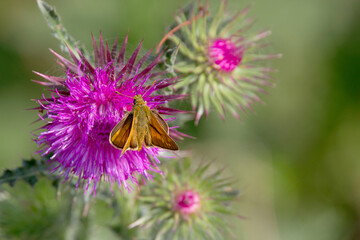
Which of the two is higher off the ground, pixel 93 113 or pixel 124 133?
pixel 93 113

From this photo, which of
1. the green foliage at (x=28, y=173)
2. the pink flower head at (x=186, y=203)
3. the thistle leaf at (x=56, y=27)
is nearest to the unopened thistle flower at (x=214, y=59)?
the pink flower head at (x=186, y=203)

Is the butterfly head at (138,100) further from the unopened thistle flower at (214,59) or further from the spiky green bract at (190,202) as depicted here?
the spiky green bract at (190,202)

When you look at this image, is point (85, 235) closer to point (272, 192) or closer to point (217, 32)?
point (217, 32)

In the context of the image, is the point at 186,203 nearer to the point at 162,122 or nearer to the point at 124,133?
the point at 162,122

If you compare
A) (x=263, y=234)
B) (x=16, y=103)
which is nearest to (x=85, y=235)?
(x=16, y=103)

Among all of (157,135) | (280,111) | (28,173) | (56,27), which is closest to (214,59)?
(157,135)

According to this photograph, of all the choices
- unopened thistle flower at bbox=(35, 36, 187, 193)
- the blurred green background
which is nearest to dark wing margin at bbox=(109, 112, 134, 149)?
unopened thistle flower at bbox=(35, 36, 187, 193)
